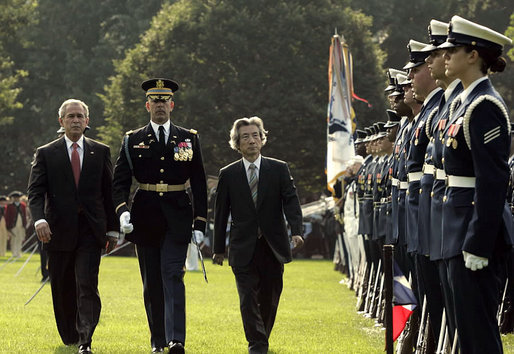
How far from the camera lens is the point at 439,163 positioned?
7.18 metres

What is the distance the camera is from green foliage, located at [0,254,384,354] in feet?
37.6

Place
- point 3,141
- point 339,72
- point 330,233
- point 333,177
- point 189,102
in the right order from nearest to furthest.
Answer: point 333,177 < point 339,72 < point 330,233 < point 189,102 < point 3,141

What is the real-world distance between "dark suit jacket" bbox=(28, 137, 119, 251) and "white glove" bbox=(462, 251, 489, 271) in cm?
525

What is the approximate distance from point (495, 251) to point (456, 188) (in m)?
0.43

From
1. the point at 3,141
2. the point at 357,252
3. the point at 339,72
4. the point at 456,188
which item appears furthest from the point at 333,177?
the point at 3,141

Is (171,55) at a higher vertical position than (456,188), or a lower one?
higher

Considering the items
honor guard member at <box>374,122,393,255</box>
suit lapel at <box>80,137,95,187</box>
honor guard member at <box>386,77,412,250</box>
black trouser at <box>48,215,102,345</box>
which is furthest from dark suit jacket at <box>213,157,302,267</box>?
honor guard member at <box>374,122,393,255</box>

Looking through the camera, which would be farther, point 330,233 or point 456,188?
point 330,233

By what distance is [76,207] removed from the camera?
11.1 m

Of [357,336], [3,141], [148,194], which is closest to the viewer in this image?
[148,194]

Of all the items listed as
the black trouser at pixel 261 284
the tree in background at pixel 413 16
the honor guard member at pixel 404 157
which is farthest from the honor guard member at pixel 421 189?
the tree in background at pixel 413 16

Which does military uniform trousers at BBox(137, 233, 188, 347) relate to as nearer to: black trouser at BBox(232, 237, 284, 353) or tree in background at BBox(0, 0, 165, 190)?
black trouser at BBox(232, 237, 284, 353)

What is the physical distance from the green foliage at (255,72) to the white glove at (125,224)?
3242cm

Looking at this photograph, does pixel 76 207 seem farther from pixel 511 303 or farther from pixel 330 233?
pixel 330 233
